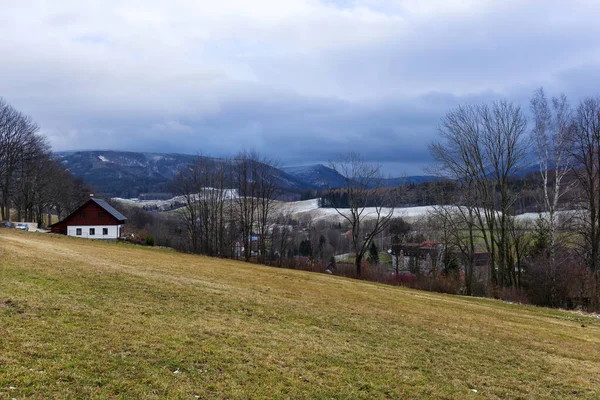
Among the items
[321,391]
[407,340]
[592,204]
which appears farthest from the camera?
[592,204]

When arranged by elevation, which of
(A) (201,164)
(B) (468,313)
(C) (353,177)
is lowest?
(B) (468,313)

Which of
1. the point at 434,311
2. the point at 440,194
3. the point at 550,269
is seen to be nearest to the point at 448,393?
the point at 434,311

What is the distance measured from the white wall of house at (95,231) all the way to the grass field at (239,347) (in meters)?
47.9

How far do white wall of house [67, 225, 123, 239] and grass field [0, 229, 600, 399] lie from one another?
47877 millimetres

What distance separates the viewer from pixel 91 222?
5853cm

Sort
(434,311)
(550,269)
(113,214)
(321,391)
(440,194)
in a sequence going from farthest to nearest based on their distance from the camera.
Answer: (113,214) < (440,194) < (550,269) < (434,311) < (321,391)

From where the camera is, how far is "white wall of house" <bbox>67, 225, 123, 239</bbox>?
5781 centimetres

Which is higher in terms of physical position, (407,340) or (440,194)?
(440,194)

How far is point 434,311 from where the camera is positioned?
16266 millimetres

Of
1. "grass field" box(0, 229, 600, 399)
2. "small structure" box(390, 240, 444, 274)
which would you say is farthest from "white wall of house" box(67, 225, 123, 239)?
"grass field" box(0, 229, 600, 399)

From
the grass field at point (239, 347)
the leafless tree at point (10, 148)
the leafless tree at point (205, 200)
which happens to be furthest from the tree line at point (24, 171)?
the grass field at point (239, 347)

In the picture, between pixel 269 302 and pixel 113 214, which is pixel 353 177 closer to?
pixel 269 302

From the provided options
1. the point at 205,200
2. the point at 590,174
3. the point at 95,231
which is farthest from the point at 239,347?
the point at 95,231

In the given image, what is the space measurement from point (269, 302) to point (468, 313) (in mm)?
9196
